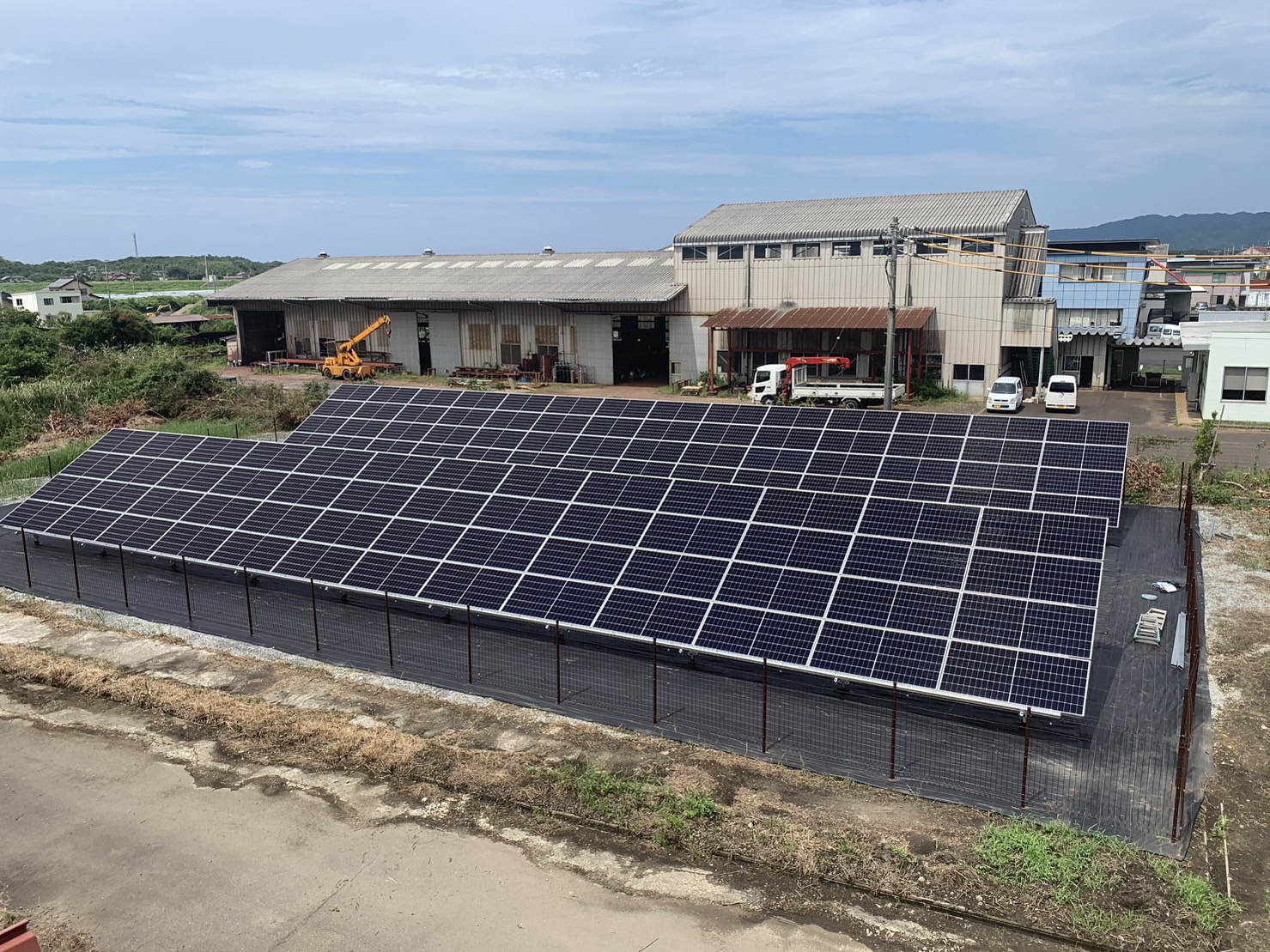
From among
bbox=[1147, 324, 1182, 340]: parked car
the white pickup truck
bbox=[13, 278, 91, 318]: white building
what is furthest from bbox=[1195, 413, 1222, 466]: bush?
bbox=[13, 278, 91, 318]: white building

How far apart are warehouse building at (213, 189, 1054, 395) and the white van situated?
3.17 metres

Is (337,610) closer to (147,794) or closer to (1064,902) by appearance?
(147,794)

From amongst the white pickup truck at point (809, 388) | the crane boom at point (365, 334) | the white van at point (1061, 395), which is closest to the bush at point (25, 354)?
the crane boom at point (365, 334)

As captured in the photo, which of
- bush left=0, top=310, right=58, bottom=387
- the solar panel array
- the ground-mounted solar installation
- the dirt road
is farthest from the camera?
bush left=0, top=310, right=58, bottom=387

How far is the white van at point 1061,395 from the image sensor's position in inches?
1766

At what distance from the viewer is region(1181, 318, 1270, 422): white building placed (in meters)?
41.7

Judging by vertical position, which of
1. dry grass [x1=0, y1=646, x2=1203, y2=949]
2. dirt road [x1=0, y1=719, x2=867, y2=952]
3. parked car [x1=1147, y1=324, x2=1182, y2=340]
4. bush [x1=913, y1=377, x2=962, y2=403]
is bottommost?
dirt road [x1=0, y1=719, x2=867, y2=952]

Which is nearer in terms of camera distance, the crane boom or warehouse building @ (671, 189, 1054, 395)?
warehouse building @ (671, 189, 1054, 395)

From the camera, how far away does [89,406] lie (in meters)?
44.5

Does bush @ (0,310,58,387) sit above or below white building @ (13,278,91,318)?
below

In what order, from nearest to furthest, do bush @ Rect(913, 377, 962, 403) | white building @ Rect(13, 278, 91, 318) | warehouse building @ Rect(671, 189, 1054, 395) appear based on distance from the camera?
1. warehouse building @ Rect(671, 189, 1054, 395)
2. bush @ Rect(913, 377, 962, 403)
3. white building @ Rect(13, 278, 91, 318)

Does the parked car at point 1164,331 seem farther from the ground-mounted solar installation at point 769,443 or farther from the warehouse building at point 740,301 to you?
the ground-mounted solar installation at point 769,443

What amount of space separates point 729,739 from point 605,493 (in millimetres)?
7040

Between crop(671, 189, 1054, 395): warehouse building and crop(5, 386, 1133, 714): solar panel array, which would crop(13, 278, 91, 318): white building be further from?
crop(5, 386, 1133, 714): solar panel array
